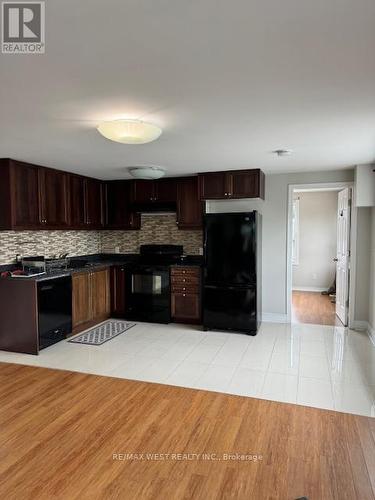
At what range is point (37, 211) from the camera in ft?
14.1

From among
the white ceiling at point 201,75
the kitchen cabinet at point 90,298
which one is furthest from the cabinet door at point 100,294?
the white ceiling at point 201,75

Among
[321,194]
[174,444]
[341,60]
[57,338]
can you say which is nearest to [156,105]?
[341,60]

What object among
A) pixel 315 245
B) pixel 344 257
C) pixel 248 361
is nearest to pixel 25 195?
pixel 248 361

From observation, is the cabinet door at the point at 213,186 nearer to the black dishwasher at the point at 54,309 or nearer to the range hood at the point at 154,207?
the range hood at the point at 154,207

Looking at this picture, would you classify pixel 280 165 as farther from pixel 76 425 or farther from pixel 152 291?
pixel 76 425

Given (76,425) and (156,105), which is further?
(76,425)

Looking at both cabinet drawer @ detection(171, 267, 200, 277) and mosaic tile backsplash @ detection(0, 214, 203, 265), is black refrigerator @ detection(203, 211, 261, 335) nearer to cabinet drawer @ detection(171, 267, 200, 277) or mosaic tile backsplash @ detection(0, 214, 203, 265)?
cabinet drawer @ detection(171, 267, 200, 277)

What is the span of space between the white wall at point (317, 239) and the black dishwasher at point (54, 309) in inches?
207

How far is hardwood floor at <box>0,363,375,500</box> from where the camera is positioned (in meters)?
1.86

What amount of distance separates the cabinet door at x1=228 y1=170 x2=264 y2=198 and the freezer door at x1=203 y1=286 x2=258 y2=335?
1.29 meters

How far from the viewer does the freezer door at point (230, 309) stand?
449 cm

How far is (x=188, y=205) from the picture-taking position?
17.0 ft

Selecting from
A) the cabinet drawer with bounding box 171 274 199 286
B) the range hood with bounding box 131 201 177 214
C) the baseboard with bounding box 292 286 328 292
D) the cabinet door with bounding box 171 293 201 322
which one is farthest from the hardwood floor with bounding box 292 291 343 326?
the range hood with bounding box 131 201 177 214

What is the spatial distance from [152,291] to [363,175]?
3.29 m
